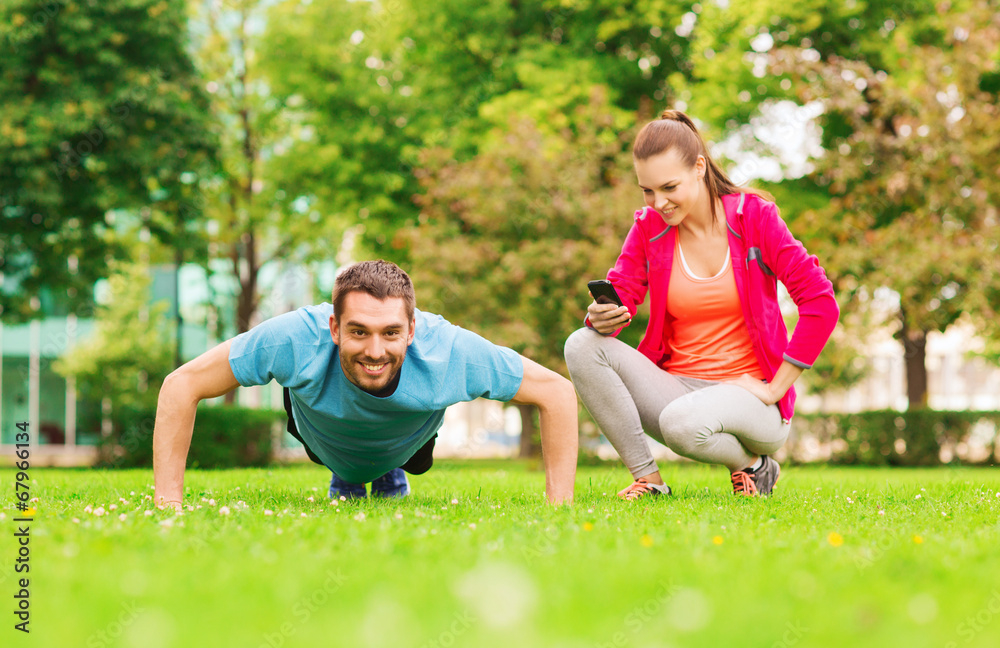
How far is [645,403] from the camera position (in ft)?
19.2

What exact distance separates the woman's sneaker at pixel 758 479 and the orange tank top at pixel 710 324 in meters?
0.68

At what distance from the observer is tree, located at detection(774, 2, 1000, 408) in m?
16.2

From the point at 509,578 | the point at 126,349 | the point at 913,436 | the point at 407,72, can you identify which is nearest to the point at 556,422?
the point at 509,578

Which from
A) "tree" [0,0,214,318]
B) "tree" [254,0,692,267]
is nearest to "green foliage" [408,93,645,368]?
"tree" [254,0,692,267]

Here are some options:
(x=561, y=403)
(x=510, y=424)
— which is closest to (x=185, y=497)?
(x=561, y=403)

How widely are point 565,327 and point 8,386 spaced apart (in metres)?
22.8

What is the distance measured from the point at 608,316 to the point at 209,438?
44.3 ft

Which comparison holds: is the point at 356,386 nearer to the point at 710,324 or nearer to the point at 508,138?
the point at 710,324

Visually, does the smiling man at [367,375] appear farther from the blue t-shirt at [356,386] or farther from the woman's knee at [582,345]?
the woman's knee at [582,345]

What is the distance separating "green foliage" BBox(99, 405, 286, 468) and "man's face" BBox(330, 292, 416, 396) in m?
12.8

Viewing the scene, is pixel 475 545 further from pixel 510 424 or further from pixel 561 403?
pixel 510 424

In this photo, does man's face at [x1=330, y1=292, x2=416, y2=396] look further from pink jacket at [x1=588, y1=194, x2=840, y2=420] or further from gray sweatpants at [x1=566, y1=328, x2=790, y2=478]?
pink jacket at [x1=588, y1=194, x2=840, y2=420]

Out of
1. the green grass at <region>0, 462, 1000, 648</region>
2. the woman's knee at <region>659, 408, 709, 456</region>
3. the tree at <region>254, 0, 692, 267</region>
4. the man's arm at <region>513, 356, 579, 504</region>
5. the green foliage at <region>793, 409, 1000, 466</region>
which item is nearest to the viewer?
the green grass at <region>0, 462, 1000, 648</region>

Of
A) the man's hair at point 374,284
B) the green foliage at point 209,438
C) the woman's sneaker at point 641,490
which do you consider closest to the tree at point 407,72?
the green foliage at point 209,438
